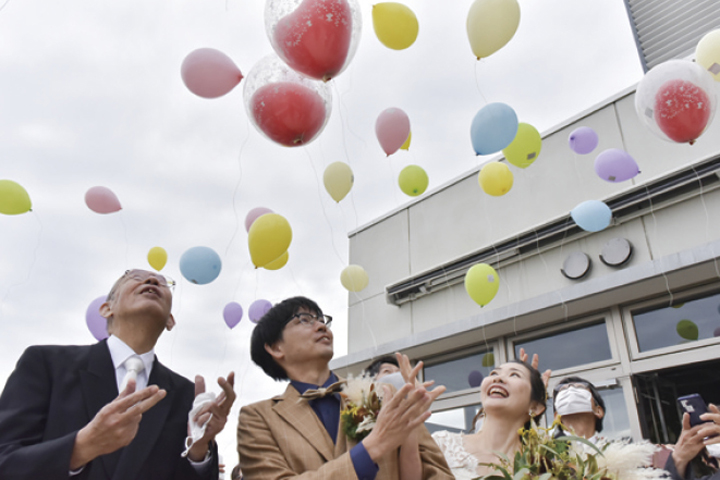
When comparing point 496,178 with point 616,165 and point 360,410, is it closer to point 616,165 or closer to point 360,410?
point 616,165

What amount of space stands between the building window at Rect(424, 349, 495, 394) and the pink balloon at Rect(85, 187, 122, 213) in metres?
4.29

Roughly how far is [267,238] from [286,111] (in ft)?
3.46

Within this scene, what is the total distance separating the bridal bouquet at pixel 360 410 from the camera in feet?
5.12

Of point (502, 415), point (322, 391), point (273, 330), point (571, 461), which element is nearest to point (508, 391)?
point (502, 415)

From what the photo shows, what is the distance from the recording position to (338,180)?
5.01m

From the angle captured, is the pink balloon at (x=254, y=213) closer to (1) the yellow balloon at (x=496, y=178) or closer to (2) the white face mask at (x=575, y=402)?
(1) the yellow balloon at (x=496, y=178)

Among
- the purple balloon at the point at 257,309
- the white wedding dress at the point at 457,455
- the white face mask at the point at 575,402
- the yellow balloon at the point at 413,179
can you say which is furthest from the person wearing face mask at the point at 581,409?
the purple balloon at the point at 257,309

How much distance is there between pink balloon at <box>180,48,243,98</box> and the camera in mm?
3924

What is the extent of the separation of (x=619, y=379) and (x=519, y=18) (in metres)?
3.47

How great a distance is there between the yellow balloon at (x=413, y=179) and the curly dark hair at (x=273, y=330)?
320 centimetres

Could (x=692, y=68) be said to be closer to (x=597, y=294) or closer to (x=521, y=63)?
(x=521, y=63)

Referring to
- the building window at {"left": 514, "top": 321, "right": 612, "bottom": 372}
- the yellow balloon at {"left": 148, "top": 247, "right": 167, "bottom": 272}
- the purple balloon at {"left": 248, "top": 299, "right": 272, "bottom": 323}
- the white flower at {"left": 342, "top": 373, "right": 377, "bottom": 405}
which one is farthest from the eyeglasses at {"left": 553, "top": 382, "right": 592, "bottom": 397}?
Answer: the yellow balloon at {"left": 148, "top": 247, "right": 167, "bottom": 272}

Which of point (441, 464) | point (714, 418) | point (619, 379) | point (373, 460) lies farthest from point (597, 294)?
point (373, 460)

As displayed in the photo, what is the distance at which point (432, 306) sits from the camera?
23.4ft
